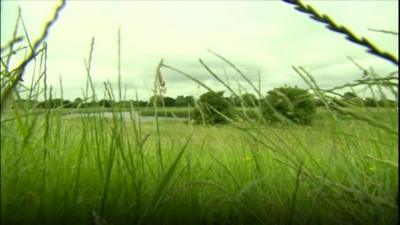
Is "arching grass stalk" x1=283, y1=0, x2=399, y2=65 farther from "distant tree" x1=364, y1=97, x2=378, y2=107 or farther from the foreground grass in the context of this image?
"distant tree" x1=364, y1=97, x2=378, y2=107

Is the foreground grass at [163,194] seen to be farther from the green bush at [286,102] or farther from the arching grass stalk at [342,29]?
the arching grass stalk at [342,29]

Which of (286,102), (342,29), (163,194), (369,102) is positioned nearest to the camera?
(342,29)

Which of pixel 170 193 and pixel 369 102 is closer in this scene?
pixel 170 193

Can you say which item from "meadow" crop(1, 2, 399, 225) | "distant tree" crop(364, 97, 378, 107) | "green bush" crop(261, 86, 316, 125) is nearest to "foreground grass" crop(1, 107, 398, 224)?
"meadow" crop(1, 2, 399, 225)

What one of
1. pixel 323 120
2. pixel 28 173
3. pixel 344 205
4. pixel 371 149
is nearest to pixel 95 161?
pixel 28 173

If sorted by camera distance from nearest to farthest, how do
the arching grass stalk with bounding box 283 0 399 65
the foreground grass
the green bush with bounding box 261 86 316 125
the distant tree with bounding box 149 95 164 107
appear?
the arching grass stalk with bounding box 283 0 399 65 → the foreground grass → the green bush with bounding box 261 86 316 125 → the distant tree with bounding box 149 95 164 107

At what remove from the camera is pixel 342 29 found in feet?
1.59

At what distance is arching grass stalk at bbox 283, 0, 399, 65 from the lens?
468 millimetres

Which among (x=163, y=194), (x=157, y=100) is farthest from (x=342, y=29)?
(x=157, y=100)

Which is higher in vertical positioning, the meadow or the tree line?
the tree line

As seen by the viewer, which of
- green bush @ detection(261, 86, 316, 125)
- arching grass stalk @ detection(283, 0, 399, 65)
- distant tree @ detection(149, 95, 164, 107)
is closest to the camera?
arching grass stalk @ detection(283, 0, 399, 65)

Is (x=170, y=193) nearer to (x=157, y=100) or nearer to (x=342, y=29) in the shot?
(x=342, y=29)

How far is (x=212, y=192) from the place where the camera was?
89cm

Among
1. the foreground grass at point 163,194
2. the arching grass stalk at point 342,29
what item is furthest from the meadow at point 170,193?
the arching grass stalk at point 342,29
